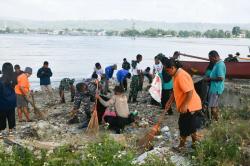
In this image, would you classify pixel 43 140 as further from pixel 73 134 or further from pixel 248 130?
pixel 248 130

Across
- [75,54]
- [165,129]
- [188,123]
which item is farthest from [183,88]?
[75,54]

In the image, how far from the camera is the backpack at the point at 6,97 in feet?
28.1

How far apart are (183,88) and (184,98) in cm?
23

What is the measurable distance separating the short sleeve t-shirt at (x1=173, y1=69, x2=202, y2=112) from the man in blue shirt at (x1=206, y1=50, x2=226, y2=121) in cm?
197

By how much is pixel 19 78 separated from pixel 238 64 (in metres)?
8.31

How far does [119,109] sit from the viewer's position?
9.57 metres

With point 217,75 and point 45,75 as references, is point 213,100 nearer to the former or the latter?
point 217,75

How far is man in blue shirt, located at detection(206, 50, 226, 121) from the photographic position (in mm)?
8750

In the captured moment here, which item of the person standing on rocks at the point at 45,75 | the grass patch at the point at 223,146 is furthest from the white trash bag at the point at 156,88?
the person standing on rocks at the point at 45,75

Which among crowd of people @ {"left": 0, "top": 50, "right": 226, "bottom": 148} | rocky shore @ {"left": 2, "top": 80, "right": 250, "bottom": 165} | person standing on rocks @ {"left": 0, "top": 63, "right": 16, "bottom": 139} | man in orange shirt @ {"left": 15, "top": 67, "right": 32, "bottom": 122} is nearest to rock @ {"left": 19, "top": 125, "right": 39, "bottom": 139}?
rocky shore @ {"left": 2, "top": 80, "right": 250, "bottom": 165}

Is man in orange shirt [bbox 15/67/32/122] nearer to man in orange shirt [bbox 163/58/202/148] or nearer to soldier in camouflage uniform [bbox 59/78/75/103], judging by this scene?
soldier in camouflage uniform [bbox 59/78/75/103]

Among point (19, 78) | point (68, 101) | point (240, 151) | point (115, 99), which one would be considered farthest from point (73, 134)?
point (68, 101)

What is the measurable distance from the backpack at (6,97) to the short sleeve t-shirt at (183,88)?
3595 mm

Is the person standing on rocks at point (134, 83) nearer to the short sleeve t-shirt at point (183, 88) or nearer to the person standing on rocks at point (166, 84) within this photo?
the person standing on rocks at point (166, 84)
